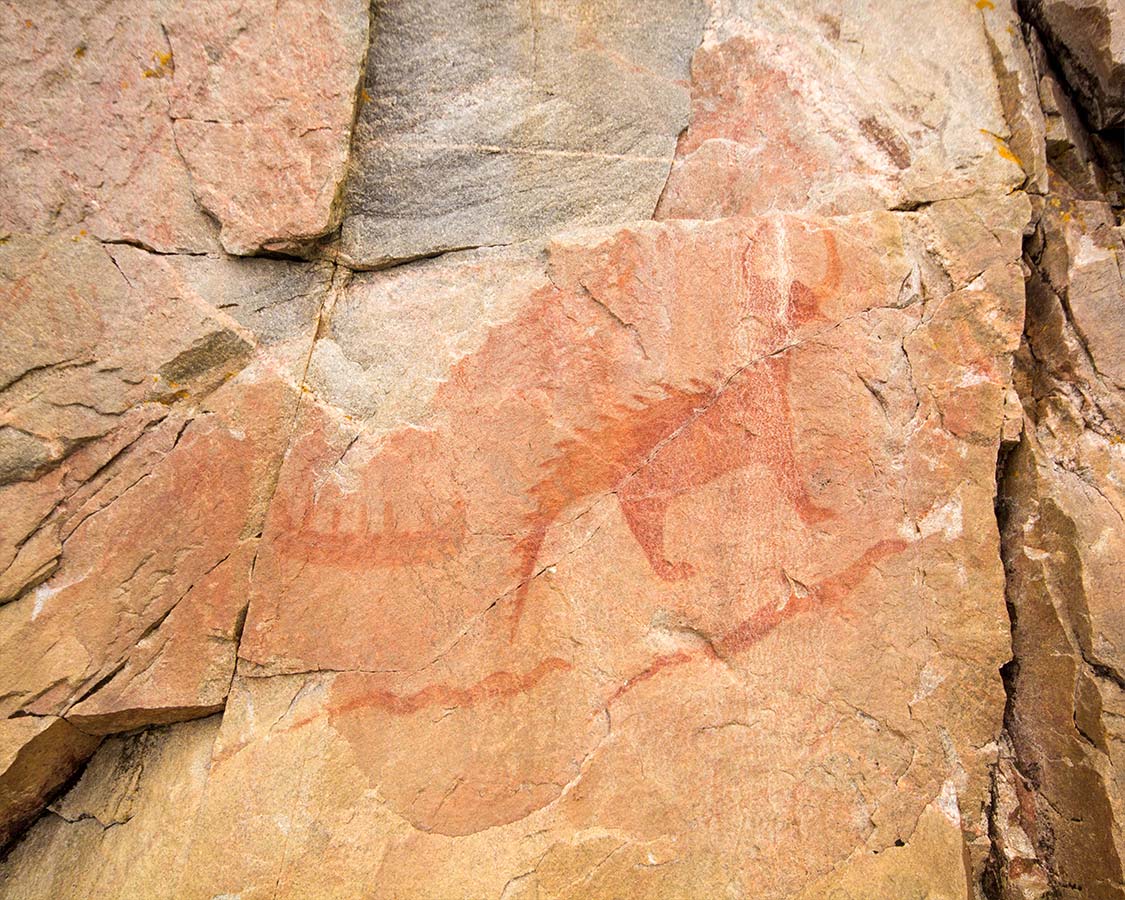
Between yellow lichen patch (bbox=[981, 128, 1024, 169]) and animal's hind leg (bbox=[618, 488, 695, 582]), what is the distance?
5.48 feet

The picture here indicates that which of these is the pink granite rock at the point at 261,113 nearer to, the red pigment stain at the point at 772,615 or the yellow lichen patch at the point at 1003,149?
the red pigment stain at the point at 772,615

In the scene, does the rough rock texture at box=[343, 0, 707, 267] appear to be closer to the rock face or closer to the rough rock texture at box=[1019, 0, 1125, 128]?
the rock face

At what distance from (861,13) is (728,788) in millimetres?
2664

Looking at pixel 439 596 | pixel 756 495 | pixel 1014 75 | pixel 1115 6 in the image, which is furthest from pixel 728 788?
pixel 1115 6

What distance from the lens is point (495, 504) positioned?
2408mm

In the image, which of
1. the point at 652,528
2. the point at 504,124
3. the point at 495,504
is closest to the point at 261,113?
the point at 504,124

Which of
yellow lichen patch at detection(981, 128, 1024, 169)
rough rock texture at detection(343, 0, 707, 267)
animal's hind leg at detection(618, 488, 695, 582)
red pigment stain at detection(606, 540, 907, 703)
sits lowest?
red pigment stain at detection(606, 540, 907, 703)

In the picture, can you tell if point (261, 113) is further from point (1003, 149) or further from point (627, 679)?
point (1003, 149)

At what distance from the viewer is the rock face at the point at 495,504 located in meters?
2.29

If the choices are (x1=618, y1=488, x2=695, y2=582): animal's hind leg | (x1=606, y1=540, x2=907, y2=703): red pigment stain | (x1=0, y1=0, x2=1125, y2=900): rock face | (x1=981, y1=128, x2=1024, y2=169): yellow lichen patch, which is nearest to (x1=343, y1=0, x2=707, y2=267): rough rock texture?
(x1=0, y1=0, x2=1125, y2=900): rock face

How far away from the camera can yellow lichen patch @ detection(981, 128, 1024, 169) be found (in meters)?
2.62

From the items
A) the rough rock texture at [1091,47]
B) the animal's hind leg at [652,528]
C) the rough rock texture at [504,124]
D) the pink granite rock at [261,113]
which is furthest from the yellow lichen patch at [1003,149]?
the pink granite rock at [261,113]

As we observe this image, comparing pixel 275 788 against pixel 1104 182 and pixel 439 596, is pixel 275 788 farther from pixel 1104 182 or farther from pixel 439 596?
pixel 1104 182

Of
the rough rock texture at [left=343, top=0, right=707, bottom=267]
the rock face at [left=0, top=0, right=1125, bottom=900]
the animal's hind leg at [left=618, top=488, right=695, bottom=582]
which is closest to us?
the rock face at [left=0, top=0, right=1125, bottom=900]
